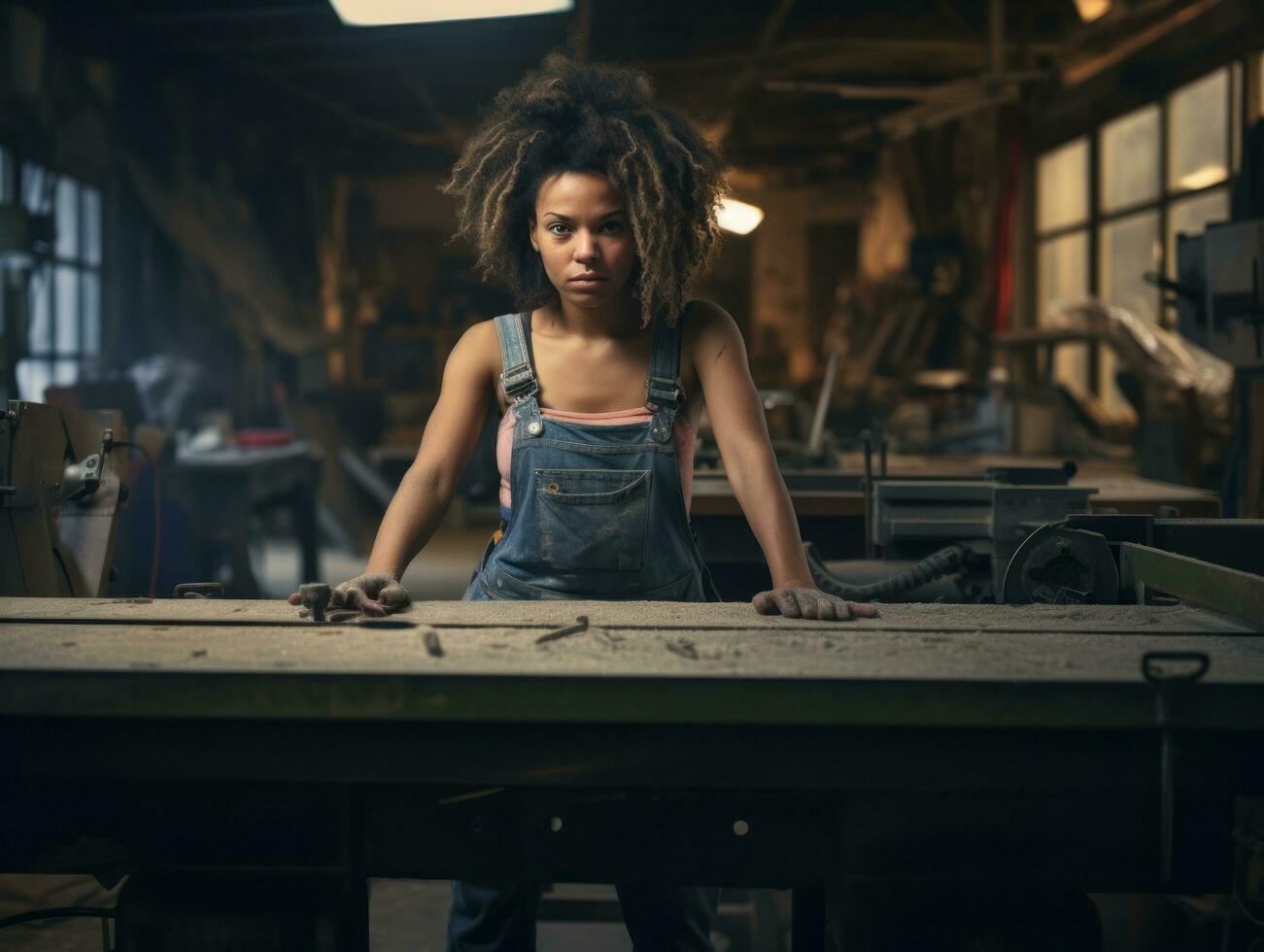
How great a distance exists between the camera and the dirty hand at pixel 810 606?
1.47m

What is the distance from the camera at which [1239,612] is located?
139cm

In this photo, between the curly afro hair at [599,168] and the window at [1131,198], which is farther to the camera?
the window at [1131,198]

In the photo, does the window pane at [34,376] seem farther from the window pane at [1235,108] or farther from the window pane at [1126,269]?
the window pane at [1235,108]

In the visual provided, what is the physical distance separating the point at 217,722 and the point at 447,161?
469 inches

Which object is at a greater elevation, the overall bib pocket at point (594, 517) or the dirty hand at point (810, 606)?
the overall bib pocket at point (594, 517)

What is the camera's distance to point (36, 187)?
266 inches

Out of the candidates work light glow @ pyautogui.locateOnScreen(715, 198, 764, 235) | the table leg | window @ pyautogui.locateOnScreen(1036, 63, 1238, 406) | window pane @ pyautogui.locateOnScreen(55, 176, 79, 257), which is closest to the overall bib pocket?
the table leg

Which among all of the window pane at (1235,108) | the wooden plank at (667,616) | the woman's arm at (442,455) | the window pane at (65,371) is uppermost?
the window pane at (1235,108)

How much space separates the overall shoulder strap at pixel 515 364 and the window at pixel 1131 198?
5.47 m

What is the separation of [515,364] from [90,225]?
6899mm

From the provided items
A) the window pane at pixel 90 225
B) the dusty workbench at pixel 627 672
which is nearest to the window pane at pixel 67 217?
the window pane at pixel 90 225

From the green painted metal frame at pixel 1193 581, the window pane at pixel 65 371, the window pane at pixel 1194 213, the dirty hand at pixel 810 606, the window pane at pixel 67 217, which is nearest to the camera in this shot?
the green painted metal frame at pixel 1193 581

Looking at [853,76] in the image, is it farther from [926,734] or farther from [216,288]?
[926,734]

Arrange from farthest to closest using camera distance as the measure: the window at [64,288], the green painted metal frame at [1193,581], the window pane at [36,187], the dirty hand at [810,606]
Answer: the window at [64,288]
the window pane at [36,187]
the dirty hand at [810,606]
the green painted metal frame at [1193,581]
